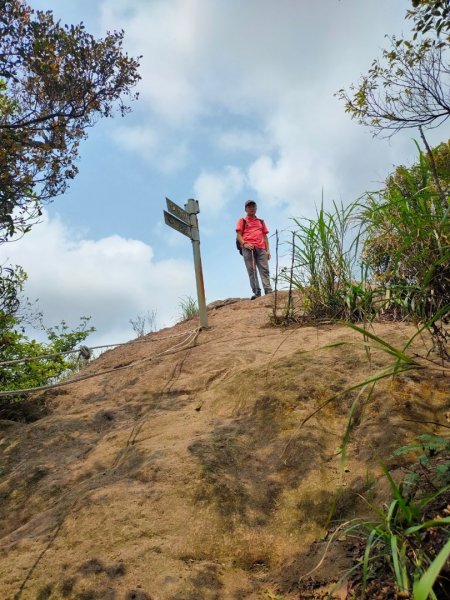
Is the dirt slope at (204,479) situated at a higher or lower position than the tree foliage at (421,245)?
lower

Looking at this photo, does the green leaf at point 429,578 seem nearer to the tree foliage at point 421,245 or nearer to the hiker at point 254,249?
the tree foliage at point 421,245

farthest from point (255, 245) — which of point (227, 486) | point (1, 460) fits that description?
point (227, 486)

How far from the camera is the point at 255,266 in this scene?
6.98 m

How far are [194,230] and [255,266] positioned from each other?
1.72m

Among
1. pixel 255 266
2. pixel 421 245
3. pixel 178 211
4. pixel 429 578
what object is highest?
pixel 178 211

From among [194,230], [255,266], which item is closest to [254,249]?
[255,266]

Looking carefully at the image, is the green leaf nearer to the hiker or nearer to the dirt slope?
the dirt slope

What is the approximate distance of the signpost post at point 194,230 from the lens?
17.2ft

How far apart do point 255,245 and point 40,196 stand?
279 centimetres

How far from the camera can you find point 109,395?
4168 millimetres

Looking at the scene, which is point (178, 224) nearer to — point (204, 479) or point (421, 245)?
point (421, 245)

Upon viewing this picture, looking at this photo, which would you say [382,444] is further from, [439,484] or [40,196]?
[40,196]

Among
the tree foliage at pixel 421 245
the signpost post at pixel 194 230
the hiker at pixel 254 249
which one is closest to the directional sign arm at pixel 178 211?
the signpost post at pixel 194 230

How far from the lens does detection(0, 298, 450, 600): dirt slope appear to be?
6.60 ft
